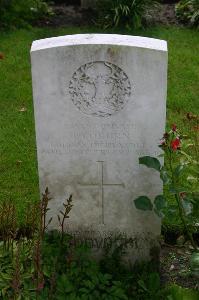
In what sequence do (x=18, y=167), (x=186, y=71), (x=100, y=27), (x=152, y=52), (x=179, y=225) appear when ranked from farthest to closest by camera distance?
(x=100, y=27)
(x=186, y=71)
(x=18, y=167)
(x=179, y=225)
(x=152, y=52)

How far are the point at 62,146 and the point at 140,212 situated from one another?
0.74m

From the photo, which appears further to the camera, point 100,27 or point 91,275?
point 100,27

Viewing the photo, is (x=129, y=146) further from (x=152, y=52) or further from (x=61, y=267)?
(x=61, y=267)

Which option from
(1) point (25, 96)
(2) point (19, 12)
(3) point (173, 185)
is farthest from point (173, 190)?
(2) point (19, 12)

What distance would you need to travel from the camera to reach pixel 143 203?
4.05 metres

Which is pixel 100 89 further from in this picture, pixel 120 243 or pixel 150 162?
pixel 120 243

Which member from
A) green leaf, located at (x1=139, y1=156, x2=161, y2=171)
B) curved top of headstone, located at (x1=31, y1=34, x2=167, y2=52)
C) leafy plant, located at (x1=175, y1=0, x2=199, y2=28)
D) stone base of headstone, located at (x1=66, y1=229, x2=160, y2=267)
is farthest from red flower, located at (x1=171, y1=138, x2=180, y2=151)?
leafy plant, located at (x1=175, y1=0, x2=199, y2=28)

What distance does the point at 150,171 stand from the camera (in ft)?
13.5

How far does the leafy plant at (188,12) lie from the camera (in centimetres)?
888

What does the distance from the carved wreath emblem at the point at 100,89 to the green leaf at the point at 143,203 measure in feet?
2.03

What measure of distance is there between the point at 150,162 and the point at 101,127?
403mm

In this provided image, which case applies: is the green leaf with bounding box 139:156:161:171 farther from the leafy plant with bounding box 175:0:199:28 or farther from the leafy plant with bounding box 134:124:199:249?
the leafy plant with bounding box 175:0:199:28

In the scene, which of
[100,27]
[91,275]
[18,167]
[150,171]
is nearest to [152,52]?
[150,171]

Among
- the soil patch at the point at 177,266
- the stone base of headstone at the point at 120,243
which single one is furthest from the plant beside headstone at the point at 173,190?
the soil patch at the point at 177,266
